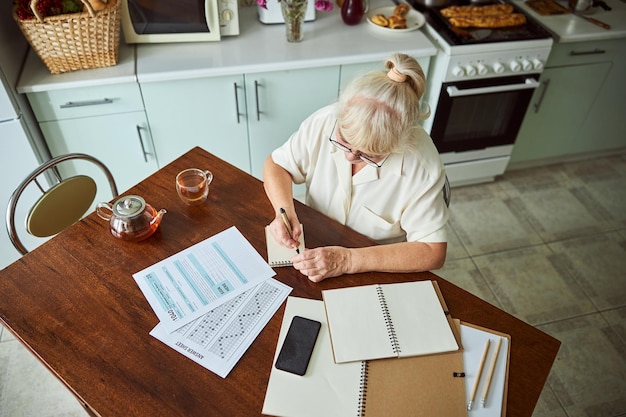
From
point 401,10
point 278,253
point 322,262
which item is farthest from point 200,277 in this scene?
point 401,10

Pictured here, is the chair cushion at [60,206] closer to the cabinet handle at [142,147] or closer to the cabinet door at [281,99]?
the cabinet handle at [142,147]

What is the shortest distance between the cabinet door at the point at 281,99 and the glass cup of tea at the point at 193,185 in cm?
77

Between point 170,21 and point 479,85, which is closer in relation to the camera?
point 170,21

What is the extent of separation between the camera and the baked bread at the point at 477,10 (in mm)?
2272

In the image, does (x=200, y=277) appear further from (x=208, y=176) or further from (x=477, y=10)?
(x=477, y=10)

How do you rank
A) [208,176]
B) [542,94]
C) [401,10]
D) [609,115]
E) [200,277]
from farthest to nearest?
[609,115], [542,94], [401,10], [208,176], [200,277]

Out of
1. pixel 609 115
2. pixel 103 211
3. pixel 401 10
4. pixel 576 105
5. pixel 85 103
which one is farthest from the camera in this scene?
pixel 609 115

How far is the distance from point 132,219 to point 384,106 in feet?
2.40

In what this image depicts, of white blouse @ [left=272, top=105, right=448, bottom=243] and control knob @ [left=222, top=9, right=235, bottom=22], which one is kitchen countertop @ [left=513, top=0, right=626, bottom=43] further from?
control knob @ [left=222, top=9, right=235, bottom=22]

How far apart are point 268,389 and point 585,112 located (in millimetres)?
2581

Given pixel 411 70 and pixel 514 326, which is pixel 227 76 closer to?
pixel 411 70

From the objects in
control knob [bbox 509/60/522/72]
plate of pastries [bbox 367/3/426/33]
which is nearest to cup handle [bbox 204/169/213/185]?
plate of pastries [bbox 367/3/426/33]

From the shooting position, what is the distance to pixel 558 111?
8.54 ft

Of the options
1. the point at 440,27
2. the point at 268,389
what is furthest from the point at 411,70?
the point at 440,27
